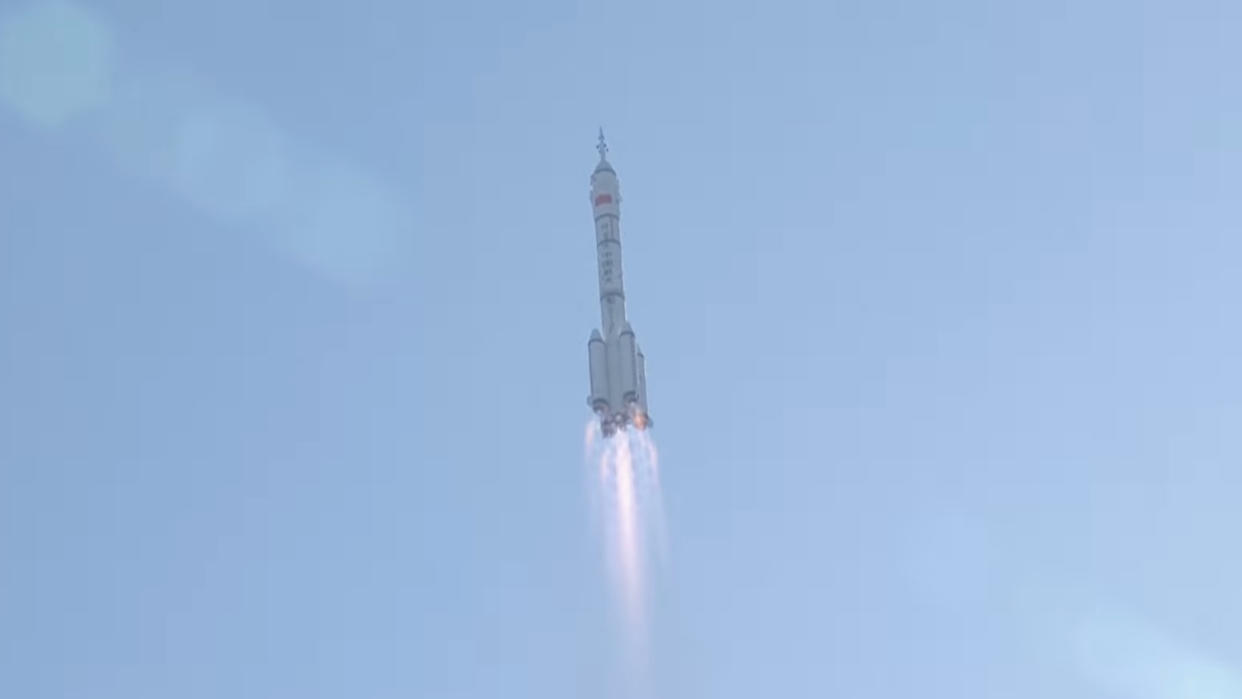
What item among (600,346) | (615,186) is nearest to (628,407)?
(600,346)

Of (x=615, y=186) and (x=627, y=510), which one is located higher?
(x=615, y=186)

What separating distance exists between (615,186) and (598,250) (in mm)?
3806

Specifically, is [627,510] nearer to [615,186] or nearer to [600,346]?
[600,346]

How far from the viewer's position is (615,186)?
106 meters

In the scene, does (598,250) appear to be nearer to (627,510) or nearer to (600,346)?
(600,346)

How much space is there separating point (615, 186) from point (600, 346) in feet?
33.3

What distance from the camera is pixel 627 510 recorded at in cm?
10038

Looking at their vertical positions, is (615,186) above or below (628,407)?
above

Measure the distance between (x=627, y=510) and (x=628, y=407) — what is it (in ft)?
17.9

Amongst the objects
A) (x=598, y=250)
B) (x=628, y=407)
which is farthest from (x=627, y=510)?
(x=598, y=250)

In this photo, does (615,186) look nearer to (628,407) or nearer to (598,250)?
(598,250)

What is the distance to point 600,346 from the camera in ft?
325

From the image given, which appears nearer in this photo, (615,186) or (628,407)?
(628,407)

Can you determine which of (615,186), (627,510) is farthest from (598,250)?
(627,510)
